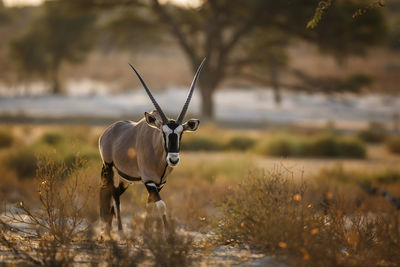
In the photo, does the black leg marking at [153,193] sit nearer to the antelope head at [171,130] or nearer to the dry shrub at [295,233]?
the antelope head at [171,130]

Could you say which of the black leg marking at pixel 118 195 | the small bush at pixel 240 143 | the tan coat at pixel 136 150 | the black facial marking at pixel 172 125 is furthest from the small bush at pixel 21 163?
the small bush at pixel 240 143

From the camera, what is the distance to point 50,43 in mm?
41781

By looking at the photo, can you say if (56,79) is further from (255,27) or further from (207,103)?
(255,27)

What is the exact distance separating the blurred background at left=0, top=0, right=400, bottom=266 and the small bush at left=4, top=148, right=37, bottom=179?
25mm

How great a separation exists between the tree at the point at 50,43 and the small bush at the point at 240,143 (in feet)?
81.8

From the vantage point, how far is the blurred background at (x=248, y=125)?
613cm

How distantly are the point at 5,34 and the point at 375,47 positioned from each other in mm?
79036

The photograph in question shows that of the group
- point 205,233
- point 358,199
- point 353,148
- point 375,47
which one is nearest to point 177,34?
point 375,47

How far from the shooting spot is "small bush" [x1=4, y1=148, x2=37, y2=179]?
12.4m

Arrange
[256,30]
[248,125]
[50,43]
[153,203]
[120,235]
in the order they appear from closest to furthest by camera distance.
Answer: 1. [153,203]
2. [120,235]
3. [248,125]
4. [256,30]
5. [50,43]

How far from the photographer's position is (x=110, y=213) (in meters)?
6.65

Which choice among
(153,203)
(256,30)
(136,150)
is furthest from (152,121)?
(256,30)

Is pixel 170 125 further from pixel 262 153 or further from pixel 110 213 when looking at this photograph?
pixel 262 153

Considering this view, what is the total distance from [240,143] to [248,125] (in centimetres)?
973
